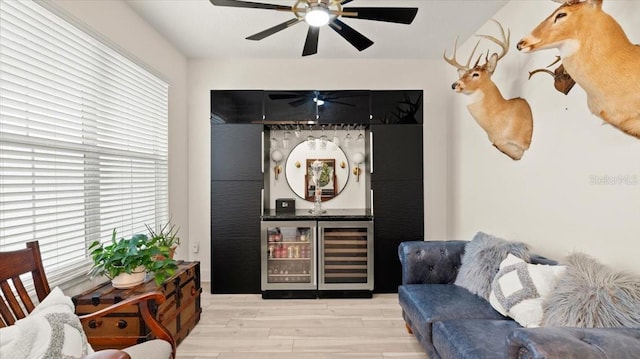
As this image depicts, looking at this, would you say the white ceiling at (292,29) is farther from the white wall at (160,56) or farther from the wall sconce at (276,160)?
the wall sconce at (276,160)

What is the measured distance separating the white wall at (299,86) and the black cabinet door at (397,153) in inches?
14.8

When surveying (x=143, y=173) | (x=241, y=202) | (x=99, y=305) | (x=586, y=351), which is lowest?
(x=99, y=305)

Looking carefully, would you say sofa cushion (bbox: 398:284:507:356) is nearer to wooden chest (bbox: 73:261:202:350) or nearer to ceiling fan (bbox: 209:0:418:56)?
wooden chest (bbox: 73:261:202:350)

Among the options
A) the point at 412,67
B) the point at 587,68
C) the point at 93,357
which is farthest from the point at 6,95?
the point at 412,67

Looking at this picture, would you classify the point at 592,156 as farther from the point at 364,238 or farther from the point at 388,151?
the point at 364,238

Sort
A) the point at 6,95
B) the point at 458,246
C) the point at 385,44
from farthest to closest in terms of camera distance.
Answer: the point at 385,44 < the point at 458,246 < the point at 6,95

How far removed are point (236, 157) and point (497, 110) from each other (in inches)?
102

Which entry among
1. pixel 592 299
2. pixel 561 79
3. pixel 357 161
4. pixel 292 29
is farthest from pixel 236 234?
pixel 561 79

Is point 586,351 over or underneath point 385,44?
underneath

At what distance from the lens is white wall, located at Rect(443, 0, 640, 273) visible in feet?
5.80

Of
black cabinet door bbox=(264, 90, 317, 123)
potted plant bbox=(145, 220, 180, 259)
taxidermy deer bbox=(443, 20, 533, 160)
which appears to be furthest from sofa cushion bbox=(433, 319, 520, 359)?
black cabinet door bbox=(264, 90, 317, 123)

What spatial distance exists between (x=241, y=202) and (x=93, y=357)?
2523 millimetres

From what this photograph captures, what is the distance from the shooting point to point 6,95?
5.61 ft

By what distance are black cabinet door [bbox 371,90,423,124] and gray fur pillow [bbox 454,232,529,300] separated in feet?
5.32
